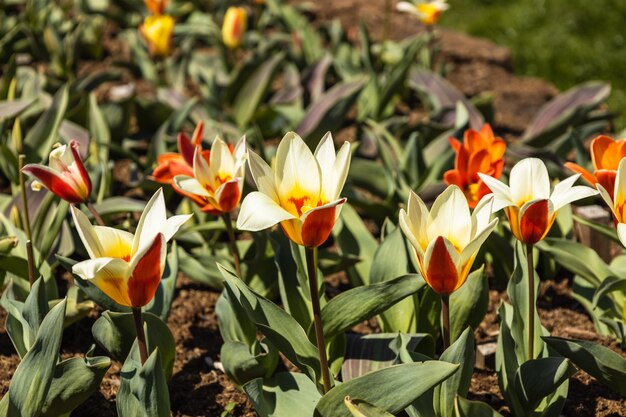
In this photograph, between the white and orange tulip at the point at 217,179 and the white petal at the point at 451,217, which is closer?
the white petal at the point at 451,217

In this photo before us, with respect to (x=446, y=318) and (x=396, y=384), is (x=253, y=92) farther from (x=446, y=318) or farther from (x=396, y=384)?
(x=396, y=384)

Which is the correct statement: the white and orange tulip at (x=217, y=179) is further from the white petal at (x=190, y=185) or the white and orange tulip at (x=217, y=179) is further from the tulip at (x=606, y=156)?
the tulip at (x=606, y=156)

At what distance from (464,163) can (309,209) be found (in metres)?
0.76

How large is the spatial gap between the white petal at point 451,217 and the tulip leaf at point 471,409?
285mm

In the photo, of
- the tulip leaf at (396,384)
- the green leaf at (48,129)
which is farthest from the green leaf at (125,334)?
the green leaf at (48,129)

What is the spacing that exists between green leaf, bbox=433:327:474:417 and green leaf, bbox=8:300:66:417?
703 mm

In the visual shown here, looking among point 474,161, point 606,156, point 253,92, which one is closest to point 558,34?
point 253,92

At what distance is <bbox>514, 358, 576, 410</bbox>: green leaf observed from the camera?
1.67 meters

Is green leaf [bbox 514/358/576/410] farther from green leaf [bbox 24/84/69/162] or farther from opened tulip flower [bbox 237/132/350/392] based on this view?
green leaf [bbox 24/84/69/162]

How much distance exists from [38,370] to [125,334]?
326 mm

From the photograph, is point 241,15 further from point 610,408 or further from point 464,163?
point 610,408

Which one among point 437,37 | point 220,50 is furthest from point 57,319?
point 437,37

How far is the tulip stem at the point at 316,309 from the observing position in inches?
62.6

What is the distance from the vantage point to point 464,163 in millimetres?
2191
